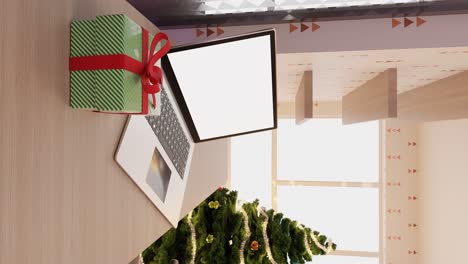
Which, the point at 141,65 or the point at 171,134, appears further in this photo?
the point at 171,134

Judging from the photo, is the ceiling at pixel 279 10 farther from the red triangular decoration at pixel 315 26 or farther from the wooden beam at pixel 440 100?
the wooden beam at pixel 440 100

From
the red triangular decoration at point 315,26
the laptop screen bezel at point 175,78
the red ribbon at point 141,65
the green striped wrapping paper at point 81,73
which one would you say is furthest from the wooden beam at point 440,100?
the green striped wrapping paper at point 81,73

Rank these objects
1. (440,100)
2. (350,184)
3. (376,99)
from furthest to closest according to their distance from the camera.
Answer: (350,184), (440,100), (376,99)

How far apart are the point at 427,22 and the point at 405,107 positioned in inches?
33.9

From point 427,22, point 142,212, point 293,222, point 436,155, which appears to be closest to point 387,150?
point 436,155

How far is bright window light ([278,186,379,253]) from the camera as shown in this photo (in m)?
3.42

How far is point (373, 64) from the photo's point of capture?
138cm

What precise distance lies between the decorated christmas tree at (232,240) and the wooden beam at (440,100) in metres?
0.73

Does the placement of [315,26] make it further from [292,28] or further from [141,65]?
[141,65]

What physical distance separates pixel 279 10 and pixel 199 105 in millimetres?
401

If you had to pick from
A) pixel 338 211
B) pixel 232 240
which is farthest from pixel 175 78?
pixel 338 211

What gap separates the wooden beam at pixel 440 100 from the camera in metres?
1.40

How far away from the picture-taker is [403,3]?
1118 millimetres

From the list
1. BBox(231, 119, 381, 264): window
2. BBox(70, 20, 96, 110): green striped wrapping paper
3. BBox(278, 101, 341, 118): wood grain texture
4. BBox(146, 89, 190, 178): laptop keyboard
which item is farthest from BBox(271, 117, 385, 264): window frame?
BBox(70, 20, 96, 110): green striped wrapping paper
